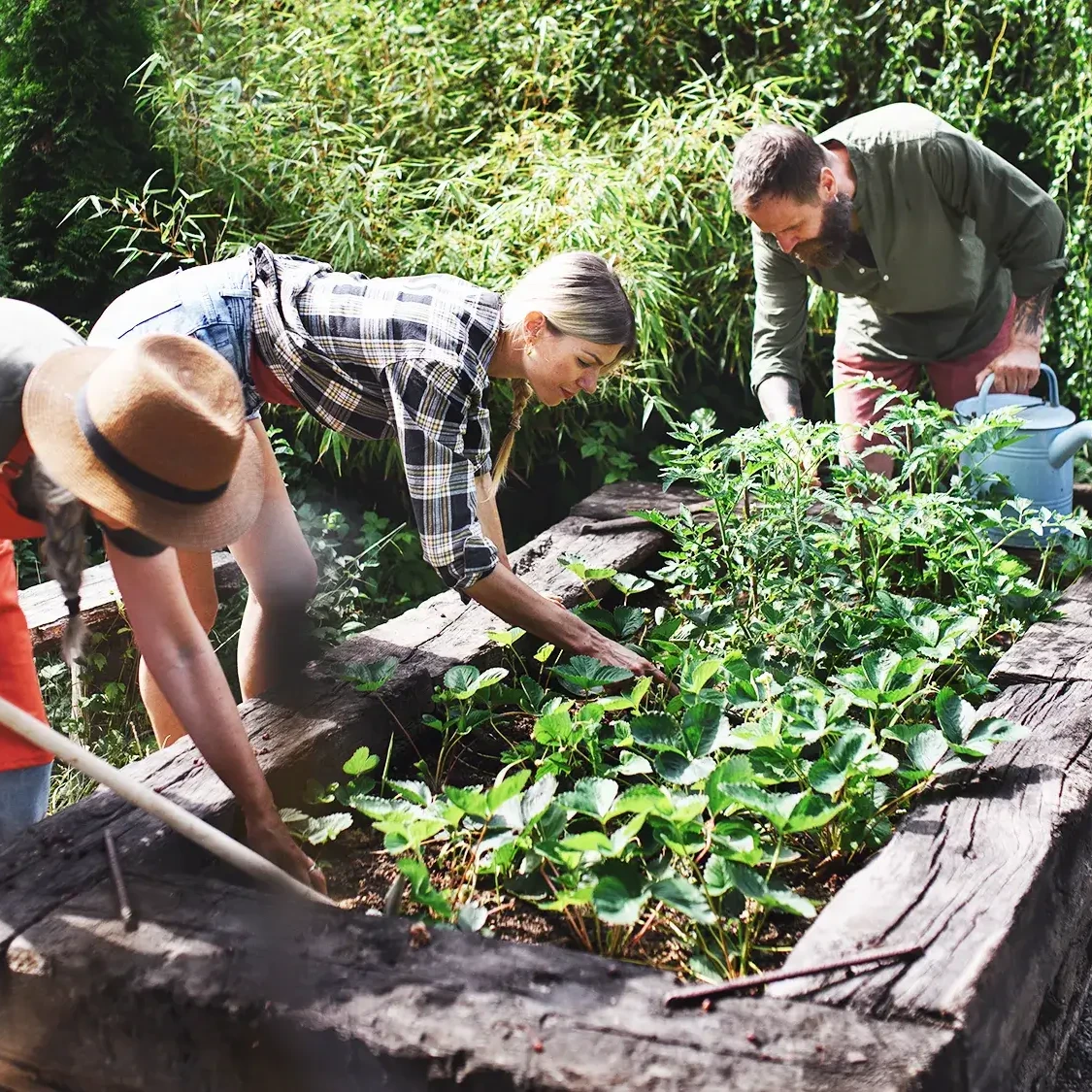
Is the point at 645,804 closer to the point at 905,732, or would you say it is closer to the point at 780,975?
the point at 780,975

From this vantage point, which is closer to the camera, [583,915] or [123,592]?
[123,592]

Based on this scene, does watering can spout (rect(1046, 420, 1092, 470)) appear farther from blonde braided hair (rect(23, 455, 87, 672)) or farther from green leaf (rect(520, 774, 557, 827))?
blonde braided hair (rect(23, 455, 87, 672))

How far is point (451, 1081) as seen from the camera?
57.2 inches

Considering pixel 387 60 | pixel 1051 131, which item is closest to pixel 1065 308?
pixel 1051 131

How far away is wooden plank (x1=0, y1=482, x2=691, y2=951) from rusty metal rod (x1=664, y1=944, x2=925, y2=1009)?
875 mm

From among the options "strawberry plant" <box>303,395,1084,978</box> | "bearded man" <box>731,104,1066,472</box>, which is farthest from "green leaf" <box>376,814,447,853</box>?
"bearded man" <box>731,104,1066,472</box>

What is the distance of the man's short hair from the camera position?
117 inches

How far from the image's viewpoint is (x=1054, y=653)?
8.50 ft

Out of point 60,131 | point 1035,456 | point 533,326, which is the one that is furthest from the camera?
point 60,131

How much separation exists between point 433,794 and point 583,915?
1.80 feet

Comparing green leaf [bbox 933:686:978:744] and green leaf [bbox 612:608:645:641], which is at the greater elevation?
green leaf [bbox 933:686:978:744]

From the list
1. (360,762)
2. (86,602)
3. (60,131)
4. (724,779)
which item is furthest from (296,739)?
(60,131)

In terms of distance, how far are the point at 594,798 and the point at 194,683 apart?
24.8 inches

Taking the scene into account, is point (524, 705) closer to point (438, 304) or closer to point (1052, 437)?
point (438, 304)
